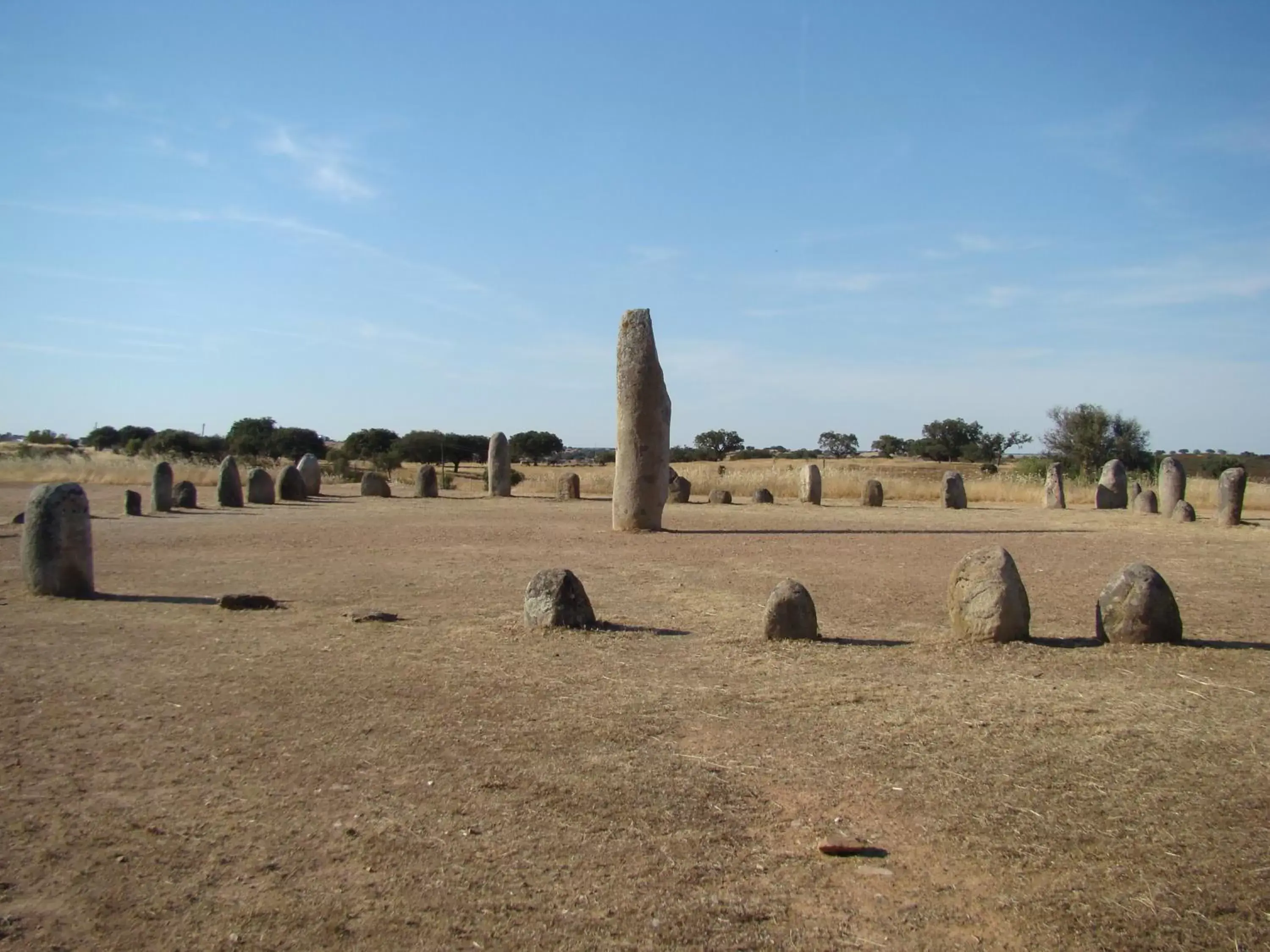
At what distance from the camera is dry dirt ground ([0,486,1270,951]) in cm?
314

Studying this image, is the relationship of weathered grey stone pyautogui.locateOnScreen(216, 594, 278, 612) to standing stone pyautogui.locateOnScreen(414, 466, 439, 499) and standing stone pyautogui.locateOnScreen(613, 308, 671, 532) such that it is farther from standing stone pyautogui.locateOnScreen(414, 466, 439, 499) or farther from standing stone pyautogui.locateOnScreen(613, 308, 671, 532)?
standing stone pyautogui.locateOnScreen(414, 466, 439, 499)

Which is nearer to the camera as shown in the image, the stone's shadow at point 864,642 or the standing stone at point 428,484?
the stone's shadow at point 864,642

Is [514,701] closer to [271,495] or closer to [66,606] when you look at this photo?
[66,606]

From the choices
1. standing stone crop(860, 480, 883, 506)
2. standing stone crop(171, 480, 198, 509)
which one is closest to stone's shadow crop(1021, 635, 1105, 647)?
standing stone crop(860, 480, 883, 506)

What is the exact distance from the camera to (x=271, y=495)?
23.0 metres

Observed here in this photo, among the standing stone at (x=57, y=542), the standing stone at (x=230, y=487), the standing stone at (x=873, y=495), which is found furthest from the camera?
the standing stone at (x=873, y=495)

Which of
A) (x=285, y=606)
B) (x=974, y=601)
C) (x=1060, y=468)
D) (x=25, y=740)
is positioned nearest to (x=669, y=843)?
(x=25, y=740)

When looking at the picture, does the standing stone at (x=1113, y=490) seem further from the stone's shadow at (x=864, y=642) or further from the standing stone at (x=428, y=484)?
the stone's shadow at (x=864, y=642)

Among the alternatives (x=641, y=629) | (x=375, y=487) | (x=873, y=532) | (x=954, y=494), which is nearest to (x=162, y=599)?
(x=641, y=629)

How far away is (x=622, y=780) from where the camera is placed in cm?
430

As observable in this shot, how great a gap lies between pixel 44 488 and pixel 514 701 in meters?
5.84

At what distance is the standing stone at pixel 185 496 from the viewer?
20.9 meters

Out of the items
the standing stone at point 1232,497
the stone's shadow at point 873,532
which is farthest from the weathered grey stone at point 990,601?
the standing stone at point 1232,497

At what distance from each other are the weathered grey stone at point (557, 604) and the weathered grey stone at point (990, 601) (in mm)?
2812
